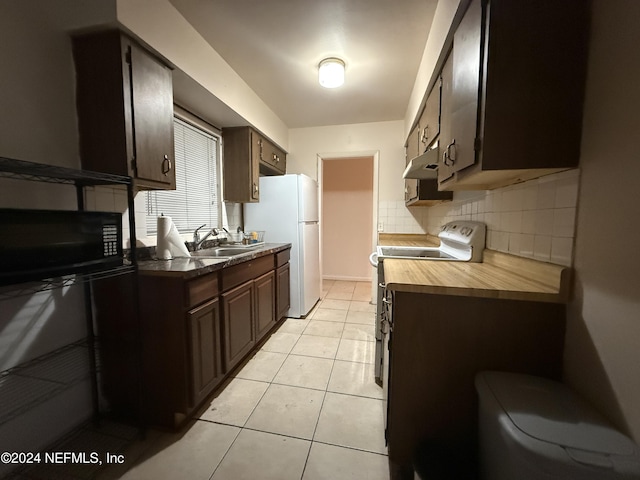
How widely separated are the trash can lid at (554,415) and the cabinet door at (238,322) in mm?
1473

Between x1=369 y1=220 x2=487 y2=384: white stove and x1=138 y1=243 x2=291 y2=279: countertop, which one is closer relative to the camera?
x1=138 y1=243 x2=291 y2=279: countertop

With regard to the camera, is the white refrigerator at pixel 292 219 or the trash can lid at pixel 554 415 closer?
the trash can lid at pixel 554 415

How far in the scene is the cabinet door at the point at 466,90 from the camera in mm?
1034

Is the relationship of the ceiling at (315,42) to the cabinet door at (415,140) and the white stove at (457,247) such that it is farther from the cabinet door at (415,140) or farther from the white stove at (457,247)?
the white stove at (457,247)

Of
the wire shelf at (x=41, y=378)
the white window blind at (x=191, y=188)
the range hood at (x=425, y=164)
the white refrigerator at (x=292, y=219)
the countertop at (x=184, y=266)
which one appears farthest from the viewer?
the white refrigerator at (x=292, y=219)

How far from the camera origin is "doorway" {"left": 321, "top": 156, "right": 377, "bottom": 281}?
4.76 m

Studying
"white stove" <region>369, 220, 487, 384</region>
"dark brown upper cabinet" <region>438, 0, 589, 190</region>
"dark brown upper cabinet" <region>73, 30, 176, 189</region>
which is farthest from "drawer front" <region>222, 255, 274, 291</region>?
"dark brown upper cabinet" <region>438, 0, 589, 190</region>

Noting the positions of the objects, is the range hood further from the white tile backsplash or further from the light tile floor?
the light tile floor

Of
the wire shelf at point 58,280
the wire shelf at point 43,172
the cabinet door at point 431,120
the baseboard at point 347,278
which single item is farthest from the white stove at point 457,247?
the baseboard at point 347,278

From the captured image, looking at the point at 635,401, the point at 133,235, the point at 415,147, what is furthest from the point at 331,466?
the point at 415,147

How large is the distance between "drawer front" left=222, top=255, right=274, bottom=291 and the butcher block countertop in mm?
1041

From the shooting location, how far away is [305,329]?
277cm

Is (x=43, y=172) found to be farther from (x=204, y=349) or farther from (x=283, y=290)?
(x=283, y=290)

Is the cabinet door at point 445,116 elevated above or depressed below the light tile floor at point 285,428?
above
